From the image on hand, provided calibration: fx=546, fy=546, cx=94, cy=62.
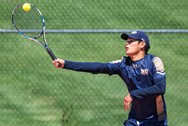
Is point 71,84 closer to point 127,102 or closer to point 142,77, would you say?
point 142,77

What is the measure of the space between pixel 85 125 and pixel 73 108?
0.95ft

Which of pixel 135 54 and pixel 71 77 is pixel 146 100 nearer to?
pixel 135 54

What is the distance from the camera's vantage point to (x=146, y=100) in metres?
5.25

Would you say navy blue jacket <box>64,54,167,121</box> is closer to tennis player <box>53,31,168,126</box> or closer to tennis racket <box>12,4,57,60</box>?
tennis player <box>53,31,168,126</box>

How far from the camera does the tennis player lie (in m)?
5.17

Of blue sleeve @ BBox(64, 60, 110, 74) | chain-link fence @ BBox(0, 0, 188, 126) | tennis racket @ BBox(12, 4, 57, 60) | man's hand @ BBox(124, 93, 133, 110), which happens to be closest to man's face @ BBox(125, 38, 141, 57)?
blue sleeve @ BBox(64, 60, 110, 74)

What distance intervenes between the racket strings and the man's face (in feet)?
3.82

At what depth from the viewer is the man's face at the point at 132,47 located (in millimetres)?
5273

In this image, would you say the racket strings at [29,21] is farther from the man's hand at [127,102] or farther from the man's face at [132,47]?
the man's hand at [127,102]

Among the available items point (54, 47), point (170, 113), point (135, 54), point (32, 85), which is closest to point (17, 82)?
point (32, 85)

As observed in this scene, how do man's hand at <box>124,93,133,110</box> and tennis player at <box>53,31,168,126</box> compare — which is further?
tennis player at <box>53,31,168,126</box>

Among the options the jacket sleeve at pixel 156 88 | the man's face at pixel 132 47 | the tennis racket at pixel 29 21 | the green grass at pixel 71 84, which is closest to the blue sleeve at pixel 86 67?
the man's face at pixel 132 47

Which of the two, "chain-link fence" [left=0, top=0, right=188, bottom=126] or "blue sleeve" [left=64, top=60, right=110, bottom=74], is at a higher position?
"chain-link fence" [left=0, top=0, right=188, bottom=126]

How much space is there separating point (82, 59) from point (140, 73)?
2.85 m
